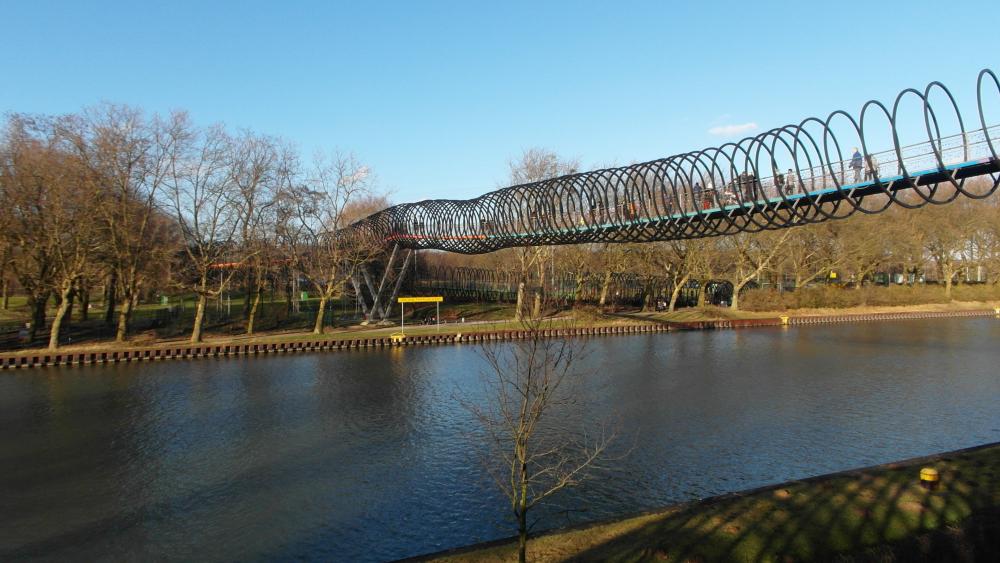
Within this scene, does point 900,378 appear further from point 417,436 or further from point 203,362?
point 203,362

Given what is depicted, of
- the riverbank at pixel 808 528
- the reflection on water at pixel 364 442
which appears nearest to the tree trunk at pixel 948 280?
the reflection on water at pixel 364 442

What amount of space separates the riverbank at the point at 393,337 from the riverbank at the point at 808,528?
12418mm

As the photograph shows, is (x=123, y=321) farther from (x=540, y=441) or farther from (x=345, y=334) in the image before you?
(x=540, y=441)

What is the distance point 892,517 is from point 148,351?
37.8 metres

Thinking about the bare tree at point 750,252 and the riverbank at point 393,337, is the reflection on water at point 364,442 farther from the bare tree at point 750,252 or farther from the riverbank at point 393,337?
the bare tree at point 750,252

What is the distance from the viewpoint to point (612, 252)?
58969mm

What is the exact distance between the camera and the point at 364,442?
19422 millimetres

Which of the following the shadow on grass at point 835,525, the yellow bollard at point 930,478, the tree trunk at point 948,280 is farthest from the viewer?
the tree trunk at point 948,280

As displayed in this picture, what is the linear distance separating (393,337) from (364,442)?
932 inches

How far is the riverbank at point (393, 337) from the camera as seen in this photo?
3559 cm

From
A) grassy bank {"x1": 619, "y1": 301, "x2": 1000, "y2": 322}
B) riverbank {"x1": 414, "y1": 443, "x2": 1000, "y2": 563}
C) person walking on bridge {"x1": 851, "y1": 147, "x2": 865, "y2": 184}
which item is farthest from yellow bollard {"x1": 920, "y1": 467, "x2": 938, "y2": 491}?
grassy bank {"x1": 619, "y1": 301, "x2": 1000, "y2": 322}

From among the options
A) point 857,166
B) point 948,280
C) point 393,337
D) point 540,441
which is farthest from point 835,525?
point 948,280

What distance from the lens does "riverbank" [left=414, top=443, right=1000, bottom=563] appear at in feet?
31.9

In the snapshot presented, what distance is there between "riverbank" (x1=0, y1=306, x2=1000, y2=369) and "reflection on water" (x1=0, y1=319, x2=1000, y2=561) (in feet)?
8.97
